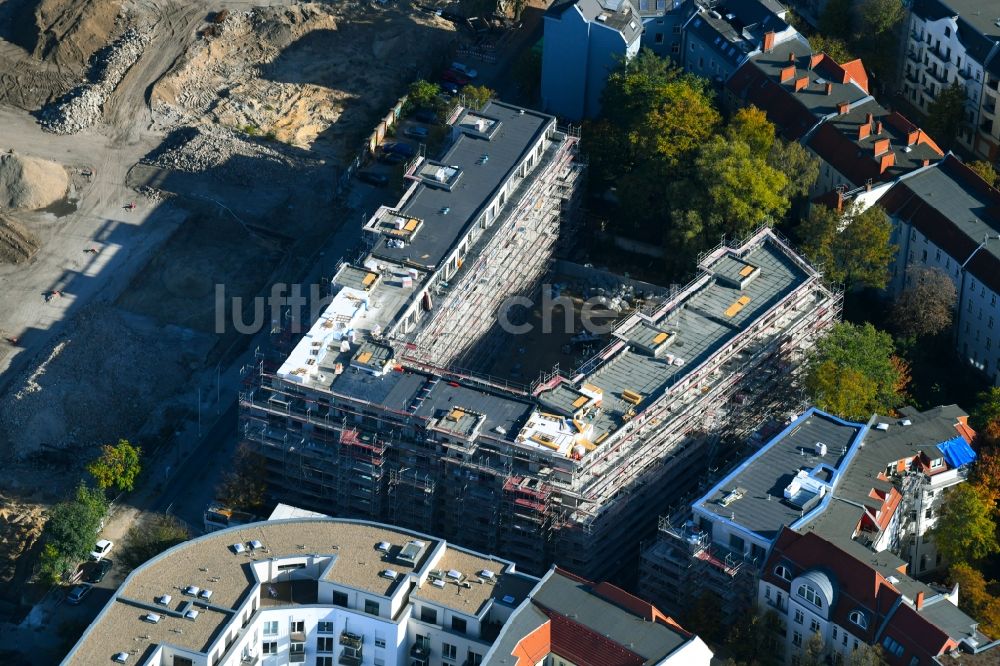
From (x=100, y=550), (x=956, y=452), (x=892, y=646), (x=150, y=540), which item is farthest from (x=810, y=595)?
(x=100, y=550)

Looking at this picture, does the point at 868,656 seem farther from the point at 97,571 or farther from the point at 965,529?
the point at 97,571

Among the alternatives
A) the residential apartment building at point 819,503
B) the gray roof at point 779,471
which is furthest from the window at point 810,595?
the gray roof at point 779,471

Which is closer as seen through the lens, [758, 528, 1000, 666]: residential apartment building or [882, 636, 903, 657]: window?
[758, 528, 1000, 666]: residential apartment building

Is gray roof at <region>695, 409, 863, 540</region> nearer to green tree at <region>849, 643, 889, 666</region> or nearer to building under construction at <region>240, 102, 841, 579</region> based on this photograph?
building under construction at <region>240, 102, 841, 579</region>

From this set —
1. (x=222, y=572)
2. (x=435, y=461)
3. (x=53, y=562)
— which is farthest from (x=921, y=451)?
(x=53, y=562)

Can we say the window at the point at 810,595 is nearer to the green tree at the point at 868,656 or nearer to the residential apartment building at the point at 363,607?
the green tree at the point at 868,656

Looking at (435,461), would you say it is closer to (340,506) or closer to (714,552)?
(340,506)

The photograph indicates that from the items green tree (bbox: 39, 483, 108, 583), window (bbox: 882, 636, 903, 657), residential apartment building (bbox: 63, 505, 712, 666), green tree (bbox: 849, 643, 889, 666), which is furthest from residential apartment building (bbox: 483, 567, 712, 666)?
Answer: green tree (bbox: 39, 483, 108, 583)
